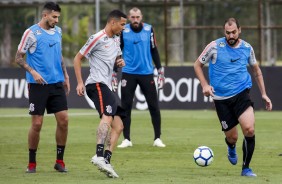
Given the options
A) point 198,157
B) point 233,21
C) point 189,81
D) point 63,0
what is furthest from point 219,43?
point 63,0

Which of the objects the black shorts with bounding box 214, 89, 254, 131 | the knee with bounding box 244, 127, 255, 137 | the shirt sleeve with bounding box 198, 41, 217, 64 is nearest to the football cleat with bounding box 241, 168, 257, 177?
the knee with bounding box 244, 127, 255, 137

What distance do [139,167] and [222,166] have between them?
48.2 inches

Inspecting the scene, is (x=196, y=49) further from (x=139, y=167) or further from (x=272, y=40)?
(x=139, y=167)

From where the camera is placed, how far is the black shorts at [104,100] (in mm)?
12906

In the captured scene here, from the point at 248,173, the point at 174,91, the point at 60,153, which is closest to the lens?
the point at 248,173

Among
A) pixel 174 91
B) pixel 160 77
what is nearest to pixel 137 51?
pixel 160 77

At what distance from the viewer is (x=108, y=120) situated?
12.9 m

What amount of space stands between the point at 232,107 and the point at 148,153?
305 cm

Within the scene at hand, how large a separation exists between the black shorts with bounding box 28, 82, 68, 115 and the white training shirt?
0.59 meters

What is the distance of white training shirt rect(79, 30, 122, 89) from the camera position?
13062 mm

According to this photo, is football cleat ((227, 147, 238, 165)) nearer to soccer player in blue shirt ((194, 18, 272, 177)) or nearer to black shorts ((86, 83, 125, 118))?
soccer player in blue shirt ((194, 18, 272, 177))

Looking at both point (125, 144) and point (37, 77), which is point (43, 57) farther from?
point (125, 144)

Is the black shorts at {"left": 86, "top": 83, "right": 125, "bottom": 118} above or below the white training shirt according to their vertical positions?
below

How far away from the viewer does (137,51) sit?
1745cm
